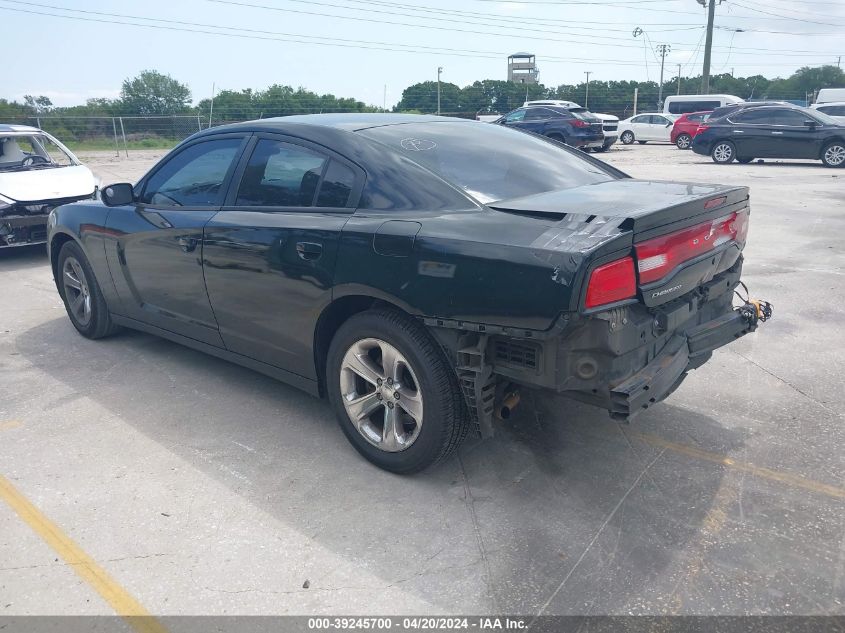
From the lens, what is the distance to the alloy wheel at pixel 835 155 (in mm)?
16947

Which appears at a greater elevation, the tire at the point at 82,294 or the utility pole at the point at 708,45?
the utility pole at the point at 708,45

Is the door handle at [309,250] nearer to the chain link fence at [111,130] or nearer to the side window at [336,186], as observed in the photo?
the side window at [336,186]

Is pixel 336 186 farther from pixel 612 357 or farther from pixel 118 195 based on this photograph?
pixel 118 195

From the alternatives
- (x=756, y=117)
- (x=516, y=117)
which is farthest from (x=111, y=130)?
(x=756, y=117)

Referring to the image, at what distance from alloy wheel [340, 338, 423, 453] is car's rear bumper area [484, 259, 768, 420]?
0.48 meters

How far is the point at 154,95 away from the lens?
4641cm

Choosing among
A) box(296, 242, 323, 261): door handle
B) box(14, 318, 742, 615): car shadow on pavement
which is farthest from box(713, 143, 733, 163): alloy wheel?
box(296, 242, 323, 261): door handle

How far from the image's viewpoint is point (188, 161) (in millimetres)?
4473

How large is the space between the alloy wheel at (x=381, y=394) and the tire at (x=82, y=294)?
2.69m

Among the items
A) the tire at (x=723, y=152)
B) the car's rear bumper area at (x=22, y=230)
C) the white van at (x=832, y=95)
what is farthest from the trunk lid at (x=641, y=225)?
the white van at (x=832, y=95)

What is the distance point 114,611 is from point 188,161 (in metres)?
2.84

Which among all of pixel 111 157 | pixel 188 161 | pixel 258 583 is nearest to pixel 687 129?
pixel 111 157

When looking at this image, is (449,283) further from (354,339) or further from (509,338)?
(354,339)

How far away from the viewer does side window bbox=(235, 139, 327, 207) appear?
3611 millimetres
